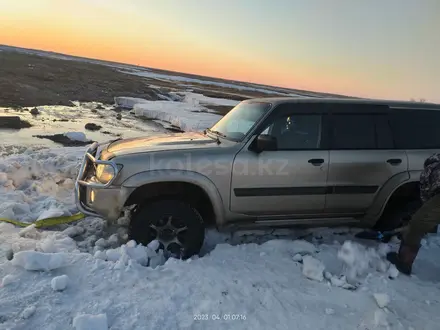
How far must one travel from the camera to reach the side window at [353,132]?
15.0ft

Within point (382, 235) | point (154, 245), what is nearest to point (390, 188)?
point (382, 235)

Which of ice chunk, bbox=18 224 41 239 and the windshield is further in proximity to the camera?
the windshield

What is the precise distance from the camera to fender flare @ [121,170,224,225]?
3943mm

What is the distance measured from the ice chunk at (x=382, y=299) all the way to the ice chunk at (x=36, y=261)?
118 inches

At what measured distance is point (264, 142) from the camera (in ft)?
13.5

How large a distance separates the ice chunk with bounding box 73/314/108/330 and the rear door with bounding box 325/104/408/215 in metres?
2.84

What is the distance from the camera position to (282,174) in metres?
4.28

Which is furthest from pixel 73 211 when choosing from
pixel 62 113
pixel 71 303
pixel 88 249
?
pixel 62 113

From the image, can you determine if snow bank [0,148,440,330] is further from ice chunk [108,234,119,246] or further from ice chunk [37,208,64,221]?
ice chunk [37,208,64,221]

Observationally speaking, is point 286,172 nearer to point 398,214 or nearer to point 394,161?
point 394,161

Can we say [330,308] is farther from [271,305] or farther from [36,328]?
[36,328]

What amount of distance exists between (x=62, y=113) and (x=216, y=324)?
54.8 ft

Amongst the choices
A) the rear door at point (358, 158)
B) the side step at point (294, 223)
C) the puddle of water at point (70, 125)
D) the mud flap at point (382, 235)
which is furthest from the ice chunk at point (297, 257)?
the puddle of water at point (70, 125)

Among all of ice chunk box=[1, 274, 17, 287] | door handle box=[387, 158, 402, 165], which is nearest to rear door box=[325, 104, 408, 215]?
door handle box=[387, 158, 402, 165]
